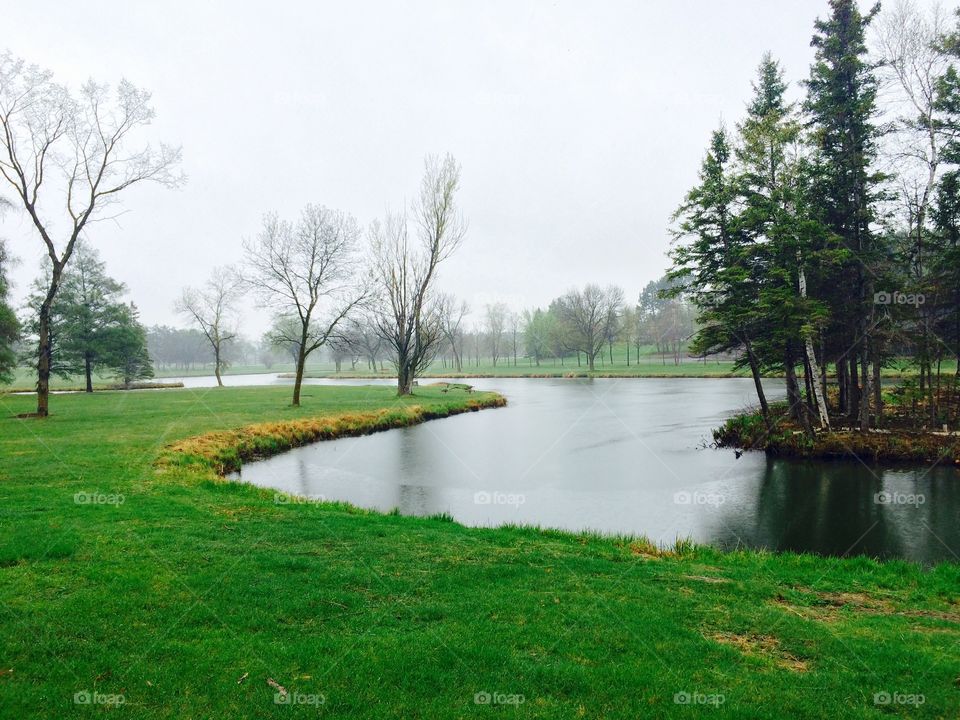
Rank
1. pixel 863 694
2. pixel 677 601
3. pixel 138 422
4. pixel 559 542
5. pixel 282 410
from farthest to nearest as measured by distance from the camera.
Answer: pixel 282 410 < pixel 138 422 < pixel 559 542 < pixel 677 601 < pixel 863 694

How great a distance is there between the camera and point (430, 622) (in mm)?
5145

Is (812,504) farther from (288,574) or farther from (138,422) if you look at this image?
(138,422)

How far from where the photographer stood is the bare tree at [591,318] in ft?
257

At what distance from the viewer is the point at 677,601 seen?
19.4ft

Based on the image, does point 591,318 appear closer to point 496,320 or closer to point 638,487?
point 496,320

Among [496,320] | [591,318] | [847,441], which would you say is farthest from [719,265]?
[496,320]

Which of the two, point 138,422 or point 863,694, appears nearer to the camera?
point 863,694

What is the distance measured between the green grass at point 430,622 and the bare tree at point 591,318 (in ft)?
230

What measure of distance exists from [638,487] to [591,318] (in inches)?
2512

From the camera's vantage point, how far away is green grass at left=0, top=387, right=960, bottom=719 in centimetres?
382

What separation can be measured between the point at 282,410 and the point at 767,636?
25082 mm

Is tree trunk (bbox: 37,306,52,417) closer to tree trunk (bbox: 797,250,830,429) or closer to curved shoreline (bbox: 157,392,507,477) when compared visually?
curved shoreline (bbox: 157,392,507,477)

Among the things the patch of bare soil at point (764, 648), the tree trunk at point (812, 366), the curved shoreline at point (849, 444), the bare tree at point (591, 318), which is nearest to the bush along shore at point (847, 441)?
the curved shoreline at point (849, 444)

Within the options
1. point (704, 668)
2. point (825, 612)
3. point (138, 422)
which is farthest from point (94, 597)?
point (138, 422)
